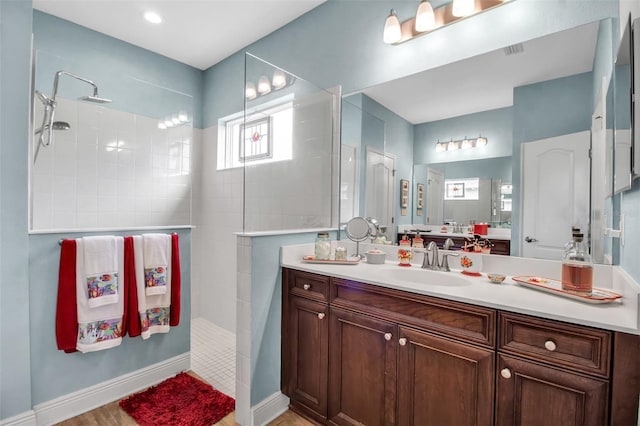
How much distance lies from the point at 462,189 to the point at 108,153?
2.84 m

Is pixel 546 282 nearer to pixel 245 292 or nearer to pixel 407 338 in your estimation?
pixel 407 338

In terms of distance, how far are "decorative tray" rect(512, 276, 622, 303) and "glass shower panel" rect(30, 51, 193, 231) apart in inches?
105

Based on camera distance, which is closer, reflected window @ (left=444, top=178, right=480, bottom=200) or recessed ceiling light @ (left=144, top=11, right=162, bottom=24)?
reflected window @ (left=444, top=178, right=480, bottom=200)

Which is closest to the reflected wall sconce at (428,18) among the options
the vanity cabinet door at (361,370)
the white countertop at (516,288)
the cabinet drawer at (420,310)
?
the white countertop at (516,288)

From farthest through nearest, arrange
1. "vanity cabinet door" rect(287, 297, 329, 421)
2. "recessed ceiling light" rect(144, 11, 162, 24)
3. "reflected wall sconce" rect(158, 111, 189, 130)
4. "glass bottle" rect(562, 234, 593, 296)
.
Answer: "reflected wall sconce" rect(158, 111, 189, 130)
"recessed ceiling light" rect(144, 11, 162, 24)
"vanity cabinet door" rect(287, 297, 329, 421)
"glass bottle" rect(562, 234, 593, 296)

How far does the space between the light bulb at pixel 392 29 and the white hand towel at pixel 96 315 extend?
214 centimetres

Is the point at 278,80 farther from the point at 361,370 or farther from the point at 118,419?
the point at 118,419

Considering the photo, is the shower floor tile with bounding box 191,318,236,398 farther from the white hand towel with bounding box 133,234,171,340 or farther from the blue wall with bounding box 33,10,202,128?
the blue wall with bounding box 33,10,202,128

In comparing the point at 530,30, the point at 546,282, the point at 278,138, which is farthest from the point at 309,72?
the point at 546,282

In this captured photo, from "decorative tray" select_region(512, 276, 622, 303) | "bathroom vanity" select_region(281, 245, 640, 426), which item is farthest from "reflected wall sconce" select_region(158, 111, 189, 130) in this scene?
"decorative tray" select_region(512, 276, 622, 303)

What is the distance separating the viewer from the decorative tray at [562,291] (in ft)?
3.55

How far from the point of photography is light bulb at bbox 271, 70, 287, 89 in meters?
2.08

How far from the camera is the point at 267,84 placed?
206cm

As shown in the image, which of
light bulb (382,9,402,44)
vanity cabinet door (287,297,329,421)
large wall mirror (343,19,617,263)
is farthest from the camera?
light bulb (382,9,402,44)
